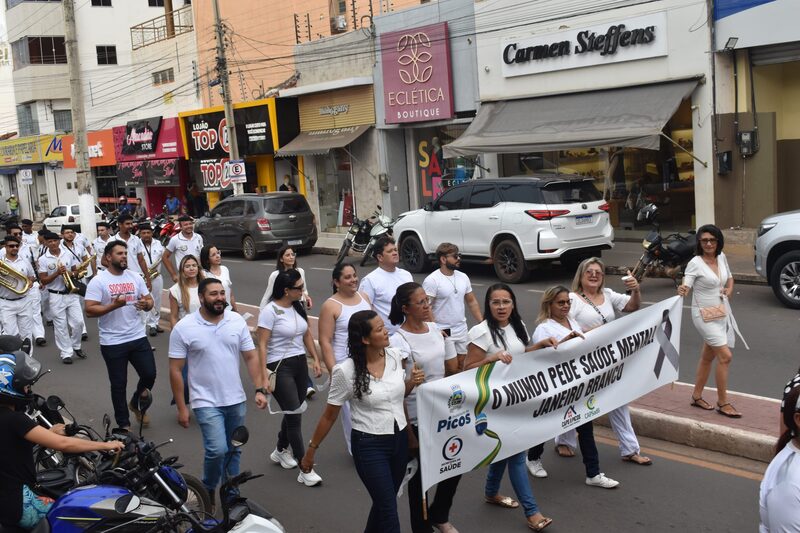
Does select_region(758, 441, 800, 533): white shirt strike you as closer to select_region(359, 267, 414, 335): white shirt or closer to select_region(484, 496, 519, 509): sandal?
select_region(484, 496, 519, 509): sandal

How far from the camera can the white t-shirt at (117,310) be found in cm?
856

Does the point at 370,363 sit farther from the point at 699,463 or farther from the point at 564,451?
the point at 699,463

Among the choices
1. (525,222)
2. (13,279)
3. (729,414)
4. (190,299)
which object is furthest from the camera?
(525,222)

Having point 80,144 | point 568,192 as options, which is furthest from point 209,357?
point 80,144

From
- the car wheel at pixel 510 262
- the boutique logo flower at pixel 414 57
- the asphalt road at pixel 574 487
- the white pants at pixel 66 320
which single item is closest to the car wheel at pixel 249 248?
the boutique logo flower at pixel 414 57

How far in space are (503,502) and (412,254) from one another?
13.0m

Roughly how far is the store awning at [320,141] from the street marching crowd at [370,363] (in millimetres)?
17993

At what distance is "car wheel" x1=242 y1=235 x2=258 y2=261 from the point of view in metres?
24.0

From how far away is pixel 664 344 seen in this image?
7.59 meters

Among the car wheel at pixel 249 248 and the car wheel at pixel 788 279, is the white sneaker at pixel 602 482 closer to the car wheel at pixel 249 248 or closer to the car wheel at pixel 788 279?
the car wheel at pixel 788 279

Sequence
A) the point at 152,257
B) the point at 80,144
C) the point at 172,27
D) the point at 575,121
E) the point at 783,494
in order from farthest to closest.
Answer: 1. the point at 172,27
2. the point at 575,121
3. the point at 80,144
4. the point at 152,257
5. the point at 783,494

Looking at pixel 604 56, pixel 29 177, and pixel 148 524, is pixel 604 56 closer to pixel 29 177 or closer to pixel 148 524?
pixel 148 524

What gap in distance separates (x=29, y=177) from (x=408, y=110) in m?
29.6

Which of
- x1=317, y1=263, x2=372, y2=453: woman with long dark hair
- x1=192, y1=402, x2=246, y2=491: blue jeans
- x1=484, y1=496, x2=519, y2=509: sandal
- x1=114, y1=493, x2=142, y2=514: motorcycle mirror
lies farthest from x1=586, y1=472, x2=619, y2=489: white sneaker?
x1=114, y1=493, x2=142, y2=514: motorcycle mirror
